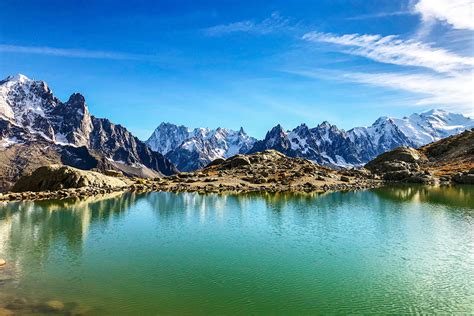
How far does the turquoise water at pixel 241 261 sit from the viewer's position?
109 ft

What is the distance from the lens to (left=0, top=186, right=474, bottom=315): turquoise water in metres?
33.3

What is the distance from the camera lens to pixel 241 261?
1795 inches

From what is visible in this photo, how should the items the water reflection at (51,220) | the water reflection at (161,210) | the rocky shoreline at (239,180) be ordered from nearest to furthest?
the water reflection at (51,220), the water reflection at (161,210), the rocky shoreline at (239,180)

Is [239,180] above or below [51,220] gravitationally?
above

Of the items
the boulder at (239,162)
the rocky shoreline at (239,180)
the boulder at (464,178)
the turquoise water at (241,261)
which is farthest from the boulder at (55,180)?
the boulder at (464,178)

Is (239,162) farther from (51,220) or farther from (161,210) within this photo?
(51,220)

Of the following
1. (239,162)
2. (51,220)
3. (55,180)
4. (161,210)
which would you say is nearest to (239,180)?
(239,162)

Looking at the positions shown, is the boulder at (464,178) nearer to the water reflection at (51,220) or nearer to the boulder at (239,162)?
the boulder at (239,162)

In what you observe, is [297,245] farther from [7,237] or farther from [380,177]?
[380,177]

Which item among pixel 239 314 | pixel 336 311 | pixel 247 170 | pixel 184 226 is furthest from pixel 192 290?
pixel 247 170

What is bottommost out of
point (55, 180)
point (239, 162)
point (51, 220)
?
point (51, 220)

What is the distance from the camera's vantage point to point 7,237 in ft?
194

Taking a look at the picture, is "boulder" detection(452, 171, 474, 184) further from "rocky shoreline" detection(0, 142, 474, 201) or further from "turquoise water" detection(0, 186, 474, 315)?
"turquoise water" detection(0, 186, 474, 315)

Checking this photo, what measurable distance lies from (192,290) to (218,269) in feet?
21.9
